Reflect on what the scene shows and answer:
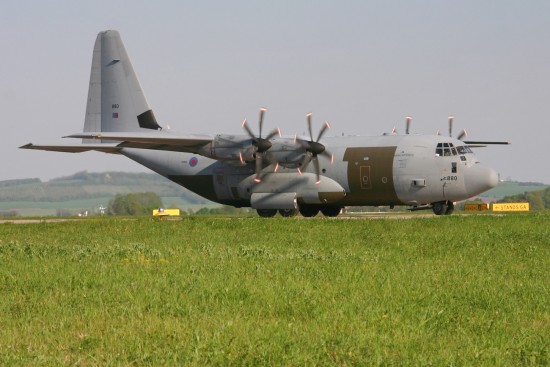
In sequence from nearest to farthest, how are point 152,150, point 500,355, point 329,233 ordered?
point 500,355
point 329,233
point 152,150

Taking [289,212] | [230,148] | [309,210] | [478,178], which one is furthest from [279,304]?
[309,210]

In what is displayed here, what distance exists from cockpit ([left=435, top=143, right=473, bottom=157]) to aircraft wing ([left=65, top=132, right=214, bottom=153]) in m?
13.1

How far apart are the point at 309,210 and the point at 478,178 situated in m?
11.4

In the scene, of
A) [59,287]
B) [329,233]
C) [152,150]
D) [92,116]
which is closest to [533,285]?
[59,287]

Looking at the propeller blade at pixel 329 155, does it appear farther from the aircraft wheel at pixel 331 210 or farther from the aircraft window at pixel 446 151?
the aircraft window at pixel 446 151

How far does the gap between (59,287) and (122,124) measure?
40257 mm

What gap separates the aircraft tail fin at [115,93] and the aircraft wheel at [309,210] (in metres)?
11.6

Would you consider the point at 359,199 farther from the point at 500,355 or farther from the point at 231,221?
the point at 500,355

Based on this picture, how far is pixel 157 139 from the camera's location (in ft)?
152

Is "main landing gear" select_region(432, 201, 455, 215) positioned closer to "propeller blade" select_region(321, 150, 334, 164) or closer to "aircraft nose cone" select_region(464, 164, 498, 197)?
"aircraft nose cone" select_region(464, 164, 498, 197)

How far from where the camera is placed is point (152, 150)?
52.6 meters

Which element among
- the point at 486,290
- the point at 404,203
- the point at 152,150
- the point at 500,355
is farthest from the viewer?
the point at 152,150

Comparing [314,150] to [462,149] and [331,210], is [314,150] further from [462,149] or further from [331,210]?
[462,149]

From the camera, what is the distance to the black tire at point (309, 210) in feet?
164
